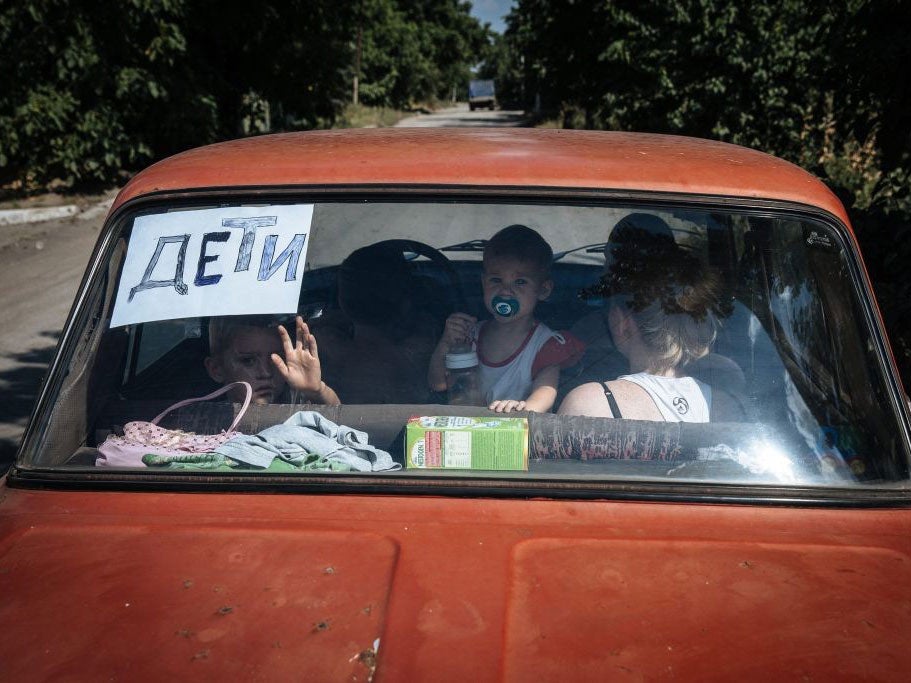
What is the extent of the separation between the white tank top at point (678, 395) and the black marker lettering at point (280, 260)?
2.71ft

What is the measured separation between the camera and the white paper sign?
1.88 meters

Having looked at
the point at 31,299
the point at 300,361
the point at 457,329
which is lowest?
the point at 300,361

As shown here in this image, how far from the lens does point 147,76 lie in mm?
13297

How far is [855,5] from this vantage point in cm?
590

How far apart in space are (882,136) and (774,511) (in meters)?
4.95

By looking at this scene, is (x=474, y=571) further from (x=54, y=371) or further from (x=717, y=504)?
(x=54, y=371)

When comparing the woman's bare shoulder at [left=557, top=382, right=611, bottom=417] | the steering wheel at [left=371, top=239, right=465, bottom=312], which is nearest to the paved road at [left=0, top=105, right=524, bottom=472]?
the steering wheel at [left=371, top=239, right=465, bottom=312]

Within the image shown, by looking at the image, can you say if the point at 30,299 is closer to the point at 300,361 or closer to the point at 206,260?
the point at 300,361

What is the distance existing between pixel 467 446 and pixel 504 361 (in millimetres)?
562

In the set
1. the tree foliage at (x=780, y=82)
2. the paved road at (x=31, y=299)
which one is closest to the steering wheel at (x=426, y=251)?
the paved road at (x=31, y=299)

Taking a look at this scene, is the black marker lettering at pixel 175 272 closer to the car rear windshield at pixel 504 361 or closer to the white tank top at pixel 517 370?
the car rear windshield at pixel 504 361

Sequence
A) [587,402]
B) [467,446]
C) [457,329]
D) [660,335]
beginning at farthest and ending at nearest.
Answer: [457,329], [660,335], [587,402], [467,446]

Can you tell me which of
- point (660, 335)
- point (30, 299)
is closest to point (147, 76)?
point (30, 299)

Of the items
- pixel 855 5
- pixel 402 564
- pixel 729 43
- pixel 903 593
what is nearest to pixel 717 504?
pixel 903 593
